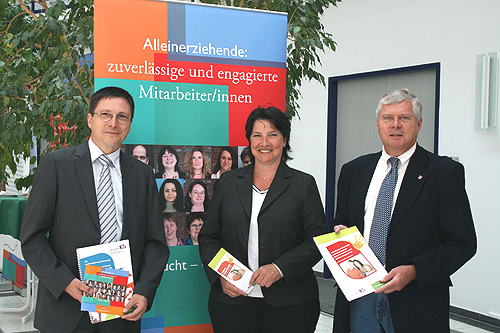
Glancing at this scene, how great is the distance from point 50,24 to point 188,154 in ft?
4.85

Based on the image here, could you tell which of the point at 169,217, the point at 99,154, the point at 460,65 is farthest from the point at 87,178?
the point at 460,65

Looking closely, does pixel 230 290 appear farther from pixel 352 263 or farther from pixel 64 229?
pixel 64 229

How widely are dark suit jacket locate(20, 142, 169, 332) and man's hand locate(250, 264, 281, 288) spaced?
0.46m

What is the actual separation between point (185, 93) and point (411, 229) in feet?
4.86

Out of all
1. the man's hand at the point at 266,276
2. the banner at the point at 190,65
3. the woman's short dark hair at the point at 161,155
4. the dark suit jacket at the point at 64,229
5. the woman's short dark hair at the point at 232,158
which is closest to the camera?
the dark suit jacket at the point at 64,229

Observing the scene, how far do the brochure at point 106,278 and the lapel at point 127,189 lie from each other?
103 mm

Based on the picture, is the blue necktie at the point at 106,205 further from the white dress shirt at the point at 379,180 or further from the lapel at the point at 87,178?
the white dress shirt at the point at 379,180

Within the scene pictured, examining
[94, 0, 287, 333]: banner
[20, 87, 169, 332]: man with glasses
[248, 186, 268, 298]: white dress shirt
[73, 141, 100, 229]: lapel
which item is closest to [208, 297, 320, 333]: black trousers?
[248, 186, 268, 298]: white dress shirt

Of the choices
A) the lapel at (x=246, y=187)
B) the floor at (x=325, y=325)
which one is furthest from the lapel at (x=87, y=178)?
the floor at (x=325, y=325)

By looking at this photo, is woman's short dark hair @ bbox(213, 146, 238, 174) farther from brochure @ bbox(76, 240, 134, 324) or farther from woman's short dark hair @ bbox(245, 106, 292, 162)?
brochure @ bbox(76, 240, 134, 324)

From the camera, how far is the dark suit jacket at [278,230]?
7.55ft

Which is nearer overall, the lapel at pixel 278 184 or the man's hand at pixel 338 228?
the man's hand at pixel 338 228

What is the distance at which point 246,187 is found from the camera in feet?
7.87

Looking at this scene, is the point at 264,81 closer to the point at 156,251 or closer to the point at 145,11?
the point at 145,11
